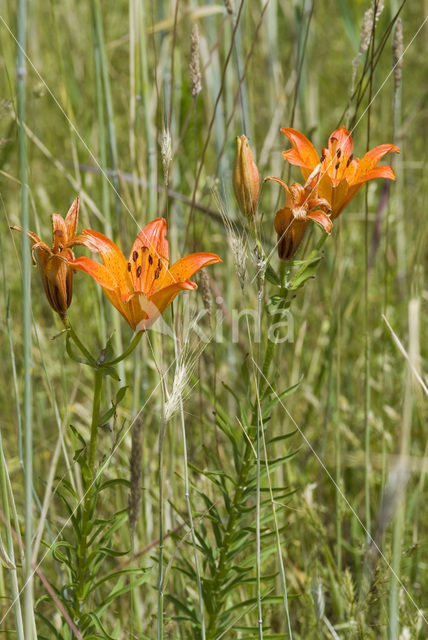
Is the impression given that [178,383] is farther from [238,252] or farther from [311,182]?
[311,182]

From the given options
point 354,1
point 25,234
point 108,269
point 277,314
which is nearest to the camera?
point 25,234

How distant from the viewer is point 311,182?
119 cm

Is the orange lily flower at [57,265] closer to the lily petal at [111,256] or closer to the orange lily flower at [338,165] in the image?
the lily petal at [111,256]

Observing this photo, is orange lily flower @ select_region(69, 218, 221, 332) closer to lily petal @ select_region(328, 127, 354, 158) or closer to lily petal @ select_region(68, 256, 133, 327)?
lily petal @ select_region(68, 256, 133, 327)

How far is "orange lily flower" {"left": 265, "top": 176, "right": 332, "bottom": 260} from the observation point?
3.74 feet

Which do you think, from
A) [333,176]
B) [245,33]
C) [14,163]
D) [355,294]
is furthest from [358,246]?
[333,176]

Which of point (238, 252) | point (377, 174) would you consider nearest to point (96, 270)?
point (238, 252)

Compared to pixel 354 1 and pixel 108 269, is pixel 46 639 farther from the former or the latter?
pixel 354 1

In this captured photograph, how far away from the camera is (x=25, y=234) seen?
99 cm

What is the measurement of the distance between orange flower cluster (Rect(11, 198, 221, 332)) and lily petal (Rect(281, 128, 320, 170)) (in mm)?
249

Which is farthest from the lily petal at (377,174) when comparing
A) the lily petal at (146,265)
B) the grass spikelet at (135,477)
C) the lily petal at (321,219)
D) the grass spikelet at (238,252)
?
the grass spikelet at (135,477)

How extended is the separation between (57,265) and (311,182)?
41 cm

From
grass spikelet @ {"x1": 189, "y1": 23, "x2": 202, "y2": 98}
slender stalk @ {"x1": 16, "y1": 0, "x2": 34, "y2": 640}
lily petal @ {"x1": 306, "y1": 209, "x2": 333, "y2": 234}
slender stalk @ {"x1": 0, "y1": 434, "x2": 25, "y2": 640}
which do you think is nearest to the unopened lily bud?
lily petal @ {"x1": 306, "y1": 209, "x2": 333, "y2": 234}

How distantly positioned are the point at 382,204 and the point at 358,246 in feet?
1.66
